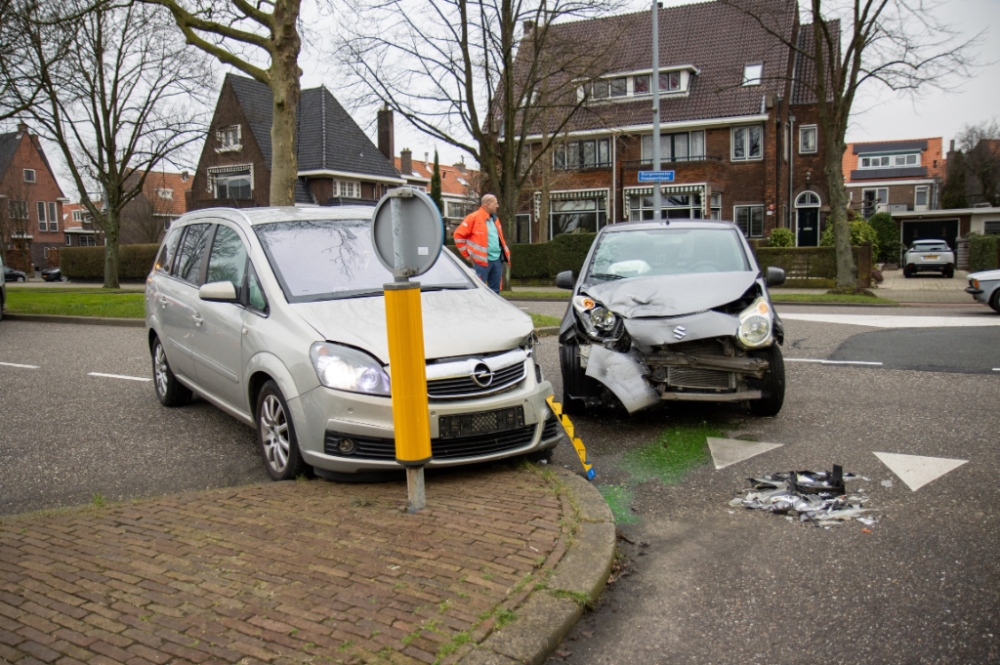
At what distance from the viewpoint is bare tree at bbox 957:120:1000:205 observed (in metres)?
59.5

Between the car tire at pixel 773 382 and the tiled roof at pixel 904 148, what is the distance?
84395 millimetres

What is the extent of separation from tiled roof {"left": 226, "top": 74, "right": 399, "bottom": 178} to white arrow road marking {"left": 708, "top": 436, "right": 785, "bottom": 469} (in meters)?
42.3

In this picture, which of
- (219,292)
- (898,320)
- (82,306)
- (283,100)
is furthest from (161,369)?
(82,306)

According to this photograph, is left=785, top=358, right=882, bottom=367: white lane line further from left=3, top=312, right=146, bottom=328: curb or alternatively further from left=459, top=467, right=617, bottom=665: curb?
left=3, top=312, right=146, bottom=328: curb

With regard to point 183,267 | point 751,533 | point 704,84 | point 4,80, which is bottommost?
point 751,533

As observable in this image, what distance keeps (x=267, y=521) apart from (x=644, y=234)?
4.91m

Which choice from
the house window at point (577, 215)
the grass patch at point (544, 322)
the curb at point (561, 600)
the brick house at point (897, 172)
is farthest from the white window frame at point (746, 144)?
the brick house at point (897, 172)

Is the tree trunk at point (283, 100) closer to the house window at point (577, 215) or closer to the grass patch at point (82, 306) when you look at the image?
the grass patch at point (82, 306)

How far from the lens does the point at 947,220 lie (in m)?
47.7

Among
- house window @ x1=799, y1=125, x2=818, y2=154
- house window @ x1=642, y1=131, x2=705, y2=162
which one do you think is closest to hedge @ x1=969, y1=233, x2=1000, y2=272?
house window @ x1=799, y1=125, x2=818, y2=154

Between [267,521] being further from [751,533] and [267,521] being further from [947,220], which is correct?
[947,220]

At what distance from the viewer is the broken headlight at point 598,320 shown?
633cm

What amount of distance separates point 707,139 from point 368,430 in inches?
1481

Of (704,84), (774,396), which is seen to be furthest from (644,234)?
(704,84)
